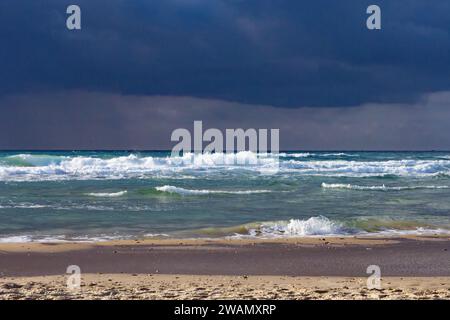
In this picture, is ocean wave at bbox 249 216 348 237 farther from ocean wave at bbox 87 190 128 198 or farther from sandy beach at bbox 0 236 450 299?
ocean wave at bbox 87 190 128 198

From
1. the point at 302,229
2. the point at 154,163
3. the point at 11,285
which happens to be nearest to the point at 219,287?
the point at 11,285

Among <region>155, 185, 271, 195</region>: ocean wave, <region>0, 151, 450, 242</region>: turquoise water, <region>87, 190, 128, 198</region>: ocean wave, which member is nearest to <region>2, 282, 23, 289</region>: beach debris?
<region>0, 151, 450, 242</region>: turquoise water

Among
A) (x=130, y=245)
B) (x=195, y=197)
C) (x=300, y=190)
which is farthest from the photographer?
(x=300, y=190)

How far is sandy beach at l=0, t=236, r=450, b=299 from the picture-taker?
22.3ft

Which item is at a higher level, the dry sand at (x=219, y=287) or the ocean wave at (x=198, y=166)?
the ocean wave at (x=198, y=166)

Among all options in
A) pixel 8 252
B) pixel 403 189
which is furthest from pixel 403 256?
pixel 403 189

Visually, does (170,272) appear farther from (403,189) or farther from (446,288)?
(403,189)

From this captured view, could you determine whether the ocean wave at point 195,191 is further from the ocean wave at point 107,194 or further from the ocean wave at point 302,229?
the ocean wave at point 302,229

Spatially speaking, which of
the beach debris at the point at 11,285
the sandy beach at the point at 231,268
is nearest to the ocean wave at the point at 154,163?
the sandy beach at the point at 231,268

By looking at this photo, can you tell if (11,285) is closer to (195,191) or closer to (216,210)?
(216,210)

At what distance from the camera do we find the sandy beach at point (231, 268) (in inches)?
267

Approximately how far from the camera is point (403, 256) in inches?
395
